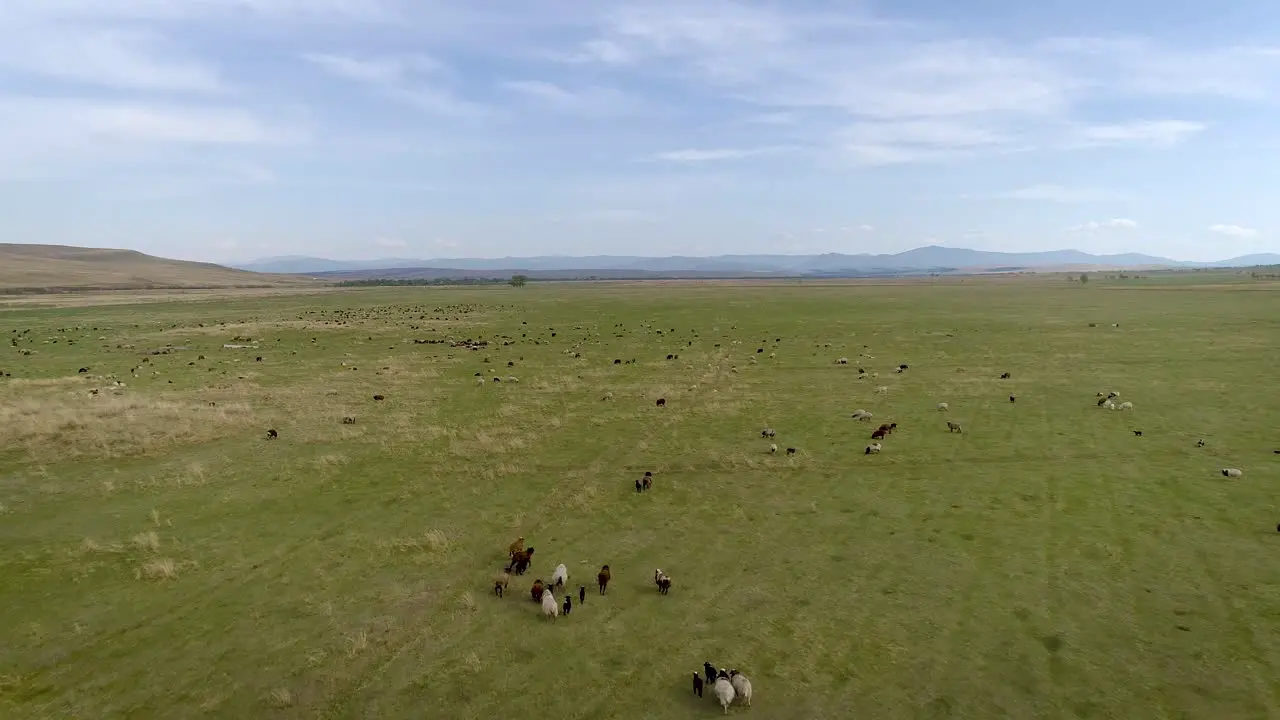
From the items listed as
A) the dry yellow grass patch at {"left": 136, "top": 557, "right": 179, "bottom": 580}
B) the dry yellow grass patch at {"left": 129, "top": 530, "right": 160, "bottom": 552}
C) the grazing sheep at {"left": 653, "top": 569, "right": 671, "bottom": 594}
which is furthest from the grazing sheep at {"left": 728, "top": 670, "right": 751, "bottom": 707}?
the dry yellow grass patch at {"left": 129, "top": 530, "right": 160, "bottom": 552}

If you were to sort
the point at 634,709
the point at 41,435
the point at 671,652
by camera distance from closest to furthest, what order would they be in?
the point at 634,709 < the point at 671,652 < the point at 41,435

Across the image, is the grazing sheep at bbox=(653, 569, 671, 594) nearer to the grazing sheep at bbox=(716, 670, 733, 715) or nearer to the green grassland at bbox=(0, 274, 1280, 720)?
the green grassland at bbox=(0, 274, 1280, 720)

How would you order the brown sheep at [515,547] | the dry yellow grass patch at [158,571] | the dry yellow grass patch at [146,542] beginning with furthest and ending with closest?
the dry yellow grass patch at [146,542] → the brown sheep at [515,547] → the dry yellow grass patch at [158,571]

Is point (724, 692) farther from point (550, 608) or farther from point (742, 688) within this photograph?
point (550, 608)

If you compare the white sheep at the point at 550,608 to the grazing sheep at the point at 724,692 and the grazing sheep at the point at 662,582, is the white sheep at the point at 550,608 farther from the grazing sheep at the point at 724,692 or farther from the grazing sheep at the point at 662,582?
the grazing sheep at the point at 724,692

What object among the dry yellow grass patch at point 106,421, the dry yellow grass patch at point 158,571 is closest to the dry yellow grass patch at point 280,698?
the dry yellow grass patch at point 158,571

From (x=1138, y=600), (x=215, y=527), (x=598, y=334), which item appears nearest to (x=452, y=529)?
(x=215, y=527)

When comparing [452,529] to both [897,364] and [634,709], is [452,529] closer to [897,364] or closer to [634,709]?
[634,709]
